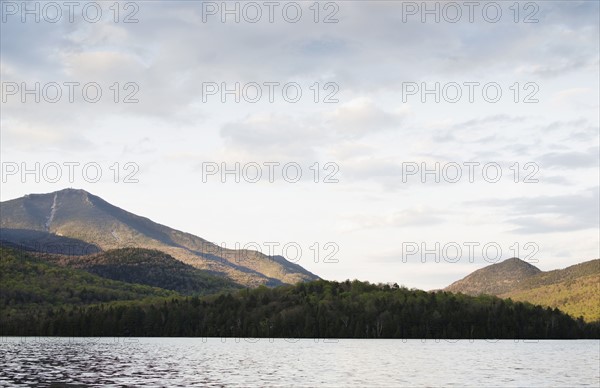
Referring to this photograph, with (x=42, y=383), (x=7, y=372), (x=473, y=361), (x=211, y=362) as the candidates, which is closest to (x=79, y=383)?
(x=42, y=383)

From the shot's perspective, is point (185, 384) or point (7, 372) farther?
point (7, 372)

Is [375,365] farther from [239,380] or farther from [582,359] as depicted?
[582,359]

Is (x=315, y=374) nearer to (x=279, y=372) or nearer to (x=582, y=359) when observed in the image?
(x=279, y=372)

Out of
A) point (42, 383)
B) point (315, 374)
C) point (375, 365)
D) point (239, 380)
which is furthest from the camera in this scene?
point (375, 365)

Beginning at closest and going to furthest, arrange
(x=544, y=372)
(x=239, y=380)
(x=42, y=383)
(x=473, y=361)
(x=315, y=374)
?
1. (x=42, y=383)
2. (x=239, y=380)
3. (x=315, y=374)
4. (x=544, y=372)
5. (x=473, y=361)

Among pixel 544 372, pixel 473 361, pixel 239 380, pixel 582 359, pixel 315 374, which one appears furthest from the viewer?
pixel 582 359

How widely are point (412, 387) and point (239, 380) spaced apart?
83.8 feet

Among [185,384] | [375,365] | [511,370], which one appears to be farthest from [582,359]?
[185,384]

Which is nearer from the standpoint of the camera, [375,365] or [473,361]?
[375,365]

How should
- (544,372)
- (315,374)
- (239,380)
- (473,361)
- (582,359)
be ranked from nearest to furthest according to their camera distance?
(239,380)
(315,374)
(544,372)
(473,361)
(582,359)

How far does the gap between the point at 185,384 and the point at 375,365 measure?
185 ft

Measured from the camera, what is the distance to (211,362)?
154 metres

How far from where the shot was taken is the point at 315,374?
401 ft

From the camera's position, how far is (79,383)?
98.3 meters
